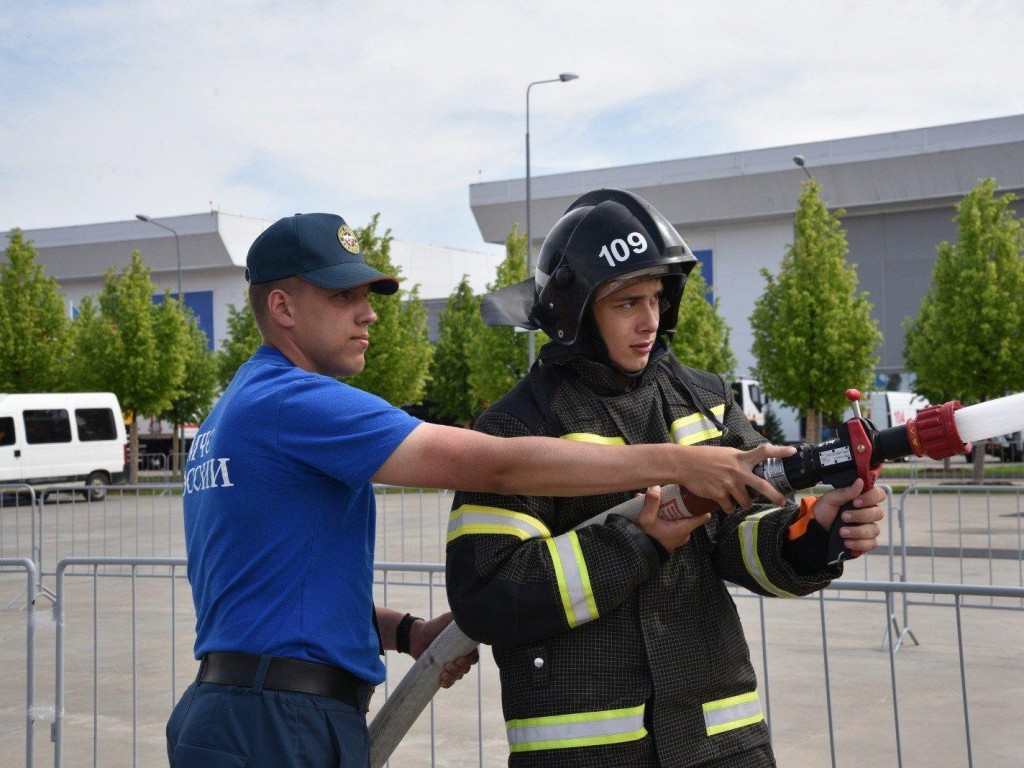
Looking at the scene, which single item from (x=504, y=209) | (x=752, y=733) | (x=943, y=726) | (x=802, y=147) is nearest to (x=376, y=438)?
(x=752, y=733)

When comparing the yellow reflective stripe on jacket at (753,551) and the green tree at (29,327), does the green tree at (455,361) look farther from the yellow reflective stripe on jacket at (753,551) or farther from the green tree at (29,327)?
the yellow reflective stripe on jacket at (753,551)

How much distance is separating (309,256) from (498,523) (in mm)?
652

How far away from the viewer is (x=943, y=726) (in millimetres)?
6125

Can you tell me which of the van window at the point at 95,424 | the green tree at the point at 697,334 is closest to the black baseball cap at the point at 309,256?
the van window at the point at 95,424

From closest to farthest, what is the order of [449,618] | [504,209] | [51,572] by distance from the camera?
1. [449,618]
2. [51,572]
3. [504,209]

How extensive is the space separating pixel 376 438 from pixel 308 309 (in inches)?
15.8

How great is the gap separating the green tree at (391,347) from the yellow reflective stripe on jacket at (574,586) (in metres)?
26.1

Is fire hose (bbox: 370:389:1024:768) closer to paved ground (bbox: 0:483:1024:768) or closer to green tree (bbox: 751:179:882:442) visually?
paved ground (bbox: 0:483:1024:768)

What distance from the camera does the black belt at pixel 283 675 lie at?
2.16m

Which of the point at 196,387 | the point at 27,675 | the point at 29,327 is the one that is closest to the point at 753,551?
the point at 27,675

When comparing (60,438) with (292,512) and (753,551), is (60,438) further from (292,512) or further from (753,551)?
(753,551)

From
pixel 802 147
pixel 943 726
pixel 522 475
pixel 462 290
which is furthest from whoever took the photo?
pixel 802 147

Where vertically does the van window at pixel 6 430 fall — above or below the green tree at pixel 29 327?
below

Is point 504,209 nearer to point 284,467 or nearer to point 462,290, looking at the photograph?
point 462,290
